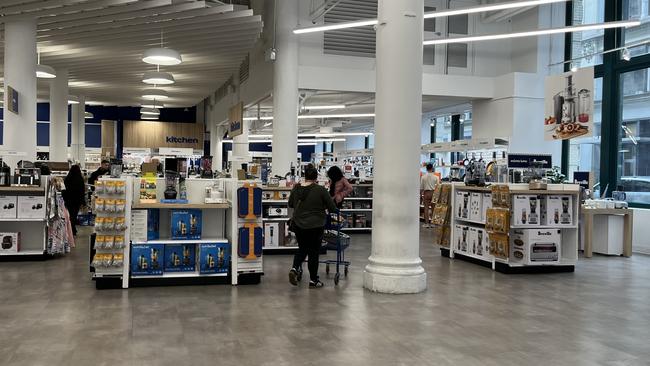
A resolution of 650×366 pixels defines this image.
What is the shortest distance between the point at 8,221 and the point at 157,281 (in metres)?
3.39

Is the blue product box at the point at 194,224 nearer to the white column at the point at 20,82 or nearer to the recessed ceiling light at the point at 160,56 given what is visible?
the recessed ceiling light at the point at 160,56

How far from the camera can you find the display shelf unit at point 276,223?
32.4 ft

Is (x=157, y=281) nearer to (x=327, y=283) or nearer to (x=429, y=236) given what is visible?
(x=327, y=283)

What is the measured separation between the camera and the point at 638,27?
39.5 ft

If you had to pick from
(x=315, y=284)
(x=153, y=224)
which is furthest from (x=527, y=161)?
(x=153, y=224)

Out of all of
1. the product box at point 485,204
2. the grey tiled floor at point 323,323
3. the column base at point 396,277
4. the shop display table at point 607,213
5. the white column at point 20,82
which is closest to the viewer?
the grey tiled floor at point 323,323

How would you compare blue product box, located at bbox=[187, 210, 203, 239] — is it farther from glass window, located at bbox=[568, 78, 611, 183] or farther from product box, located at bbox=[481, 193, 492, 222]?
glass window, located at bbox=[568, 78, 611, 183]

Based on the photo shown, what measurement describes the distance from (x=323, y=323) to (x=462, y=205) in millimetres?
4923

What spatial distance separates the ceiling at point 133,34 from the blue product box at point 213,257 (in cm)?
500

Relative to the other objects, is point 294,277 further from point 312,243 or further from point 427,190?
point 427,190

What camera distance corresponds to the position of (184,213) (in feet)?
22.8

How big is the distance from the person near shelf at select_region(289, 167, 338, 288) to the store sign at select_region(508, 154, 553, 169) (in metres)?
3.40

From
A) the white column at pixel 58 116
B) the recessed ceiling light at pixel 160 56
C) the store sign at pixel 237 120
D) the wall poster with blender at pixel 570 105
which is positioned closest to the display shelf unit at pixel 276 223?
the recessed ceiling light at pixel 160 56

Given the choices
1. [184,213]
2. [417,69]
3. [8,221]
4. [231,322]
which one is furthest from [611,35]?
[8,221]
